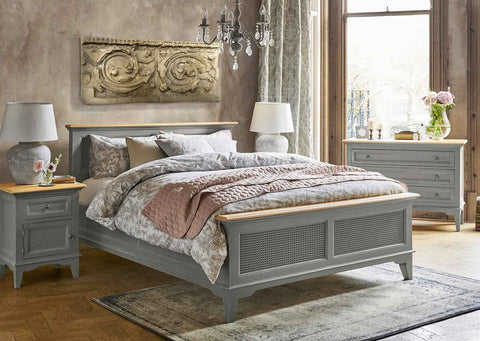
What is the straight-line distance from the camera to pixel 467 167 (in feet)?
21.9

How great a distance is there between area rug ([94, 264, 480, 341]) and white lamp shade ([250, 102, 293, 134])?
180cm

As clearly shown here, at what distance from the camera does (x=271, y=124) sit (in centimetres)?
601

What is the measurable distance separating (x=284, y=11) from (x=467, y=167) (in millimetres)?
2341

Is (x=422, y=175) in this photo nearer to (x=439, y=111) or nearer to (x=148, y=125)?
(x=439, y=111)

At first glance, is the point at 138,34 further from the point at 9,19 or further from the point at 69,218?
the point at 69,218

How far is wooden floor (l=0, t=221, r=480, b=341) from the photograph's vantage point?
347 cm

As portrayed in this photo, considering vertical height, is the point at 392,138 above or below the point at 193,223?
above

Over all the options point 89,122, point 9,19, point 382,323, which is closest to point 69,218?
point 89,122

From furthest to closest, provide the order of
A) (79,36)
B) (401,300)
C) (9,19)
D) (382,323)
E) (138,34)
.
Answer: (138,34) → (79,36) → (9,19) → (401,300) → (382,323)

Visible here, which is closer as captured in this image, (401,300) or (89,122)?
(401,300)

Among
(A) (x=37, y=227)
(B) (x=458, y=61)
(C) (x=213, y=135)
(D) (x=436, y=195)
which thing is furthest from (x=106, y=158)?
(B) (x=458, y=61)

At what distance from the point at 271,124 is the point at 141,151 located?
1.33 meters

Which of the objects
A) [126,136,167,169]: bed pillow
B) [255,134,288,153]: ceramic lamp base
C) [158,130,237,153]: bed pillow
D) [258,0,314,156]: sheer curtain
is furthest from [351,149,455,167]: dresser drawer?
[126,136,167,169]: bed pillow

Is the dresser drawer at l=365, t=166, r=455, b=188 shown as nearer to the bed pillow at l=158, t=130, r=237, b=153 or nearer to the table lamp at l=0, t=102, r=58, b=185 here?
the bed pillow at l=158, t=130, r=237, b=153
